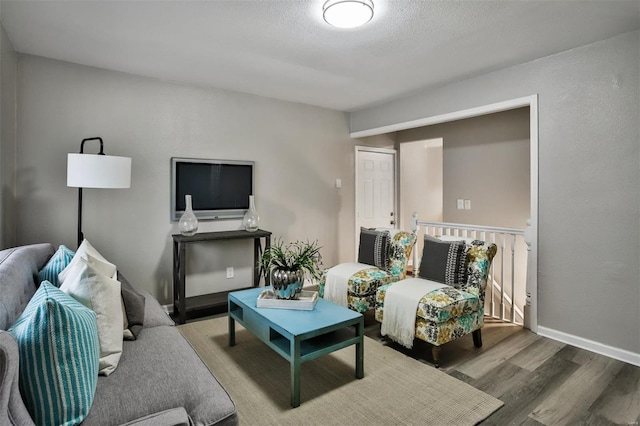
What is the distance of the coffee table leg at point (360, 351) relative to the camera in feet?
7.58

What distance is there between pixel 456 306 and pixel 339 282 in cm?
114

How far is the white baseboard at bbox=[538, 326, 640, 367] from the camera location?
2.58m

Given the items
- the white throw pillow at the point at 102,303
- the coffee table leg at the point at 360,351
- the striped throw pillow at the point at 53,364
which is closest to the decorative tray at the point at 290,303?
the coffee table leg at the point at 360,351

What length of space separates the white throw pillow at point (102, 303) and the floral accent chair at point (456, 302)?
1937mm

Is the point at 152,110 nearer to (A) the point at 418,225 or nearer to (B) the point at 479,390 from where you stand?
(A) the point at 418,225

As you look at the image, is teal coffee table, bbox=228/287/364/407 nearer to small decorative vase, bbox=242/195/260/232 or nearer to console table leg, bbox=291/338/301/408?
console table leg, bbox=291/338/301/408

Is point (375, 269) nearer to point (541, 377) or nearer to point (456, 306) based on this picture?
point (456, 306)

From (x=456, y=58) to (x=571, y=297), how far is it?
221 cm

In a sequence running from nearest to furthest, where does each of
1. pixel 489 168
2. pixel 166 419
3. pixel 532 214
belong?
pixel 166 419, pixel 532 214, pixel 489 168

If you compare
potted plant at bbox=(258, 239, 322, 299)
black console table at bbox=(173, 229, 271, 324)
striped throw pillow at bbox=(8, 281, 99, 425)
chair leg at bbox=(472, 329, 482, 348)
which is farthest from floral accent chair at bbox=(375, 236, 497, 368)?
striped throw pillow at bbox=(8, 281, 99, 425)

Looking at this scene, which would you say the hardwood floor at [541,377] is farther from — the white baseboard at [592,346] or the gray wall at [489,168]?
the gray wall at [489,168]

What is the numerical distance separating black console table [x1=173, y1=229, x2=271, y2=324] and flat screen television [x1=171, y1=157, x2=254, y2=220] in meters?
0.27

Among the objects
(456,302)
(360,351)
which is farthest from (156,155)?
(456,302)

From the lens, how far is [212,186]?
155 inches
